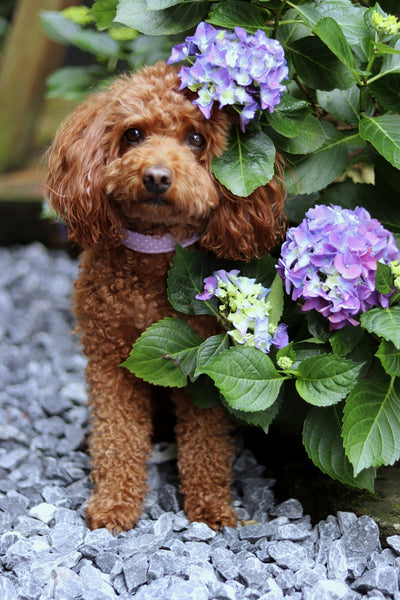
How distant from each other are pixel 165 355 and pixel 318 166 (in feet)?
2.17

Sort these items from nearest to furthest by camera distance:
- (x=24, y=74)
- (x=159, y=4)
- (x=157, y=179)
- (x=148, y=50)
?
(x=157, y=179), (x=159, y=4), (x=148, y=50), (x=24, y=74)

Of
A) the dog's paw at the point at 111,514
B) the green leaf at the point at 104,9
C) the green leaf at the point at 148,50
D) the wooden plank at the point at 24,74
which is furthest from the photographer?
the wooden plank at the point at 24,74

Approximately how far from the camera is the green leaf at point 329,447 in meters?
1.74

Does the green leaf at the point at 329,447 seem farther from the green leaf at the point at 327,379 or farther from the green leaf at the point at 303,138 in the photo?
the green leaf at the point at 303,138

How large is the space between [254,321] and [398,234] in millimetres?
508

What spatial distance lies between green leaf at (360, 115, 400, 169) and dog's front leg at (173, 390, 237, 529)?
2.69 ft

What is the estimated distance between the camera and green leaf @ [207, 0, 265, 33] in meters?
1.72

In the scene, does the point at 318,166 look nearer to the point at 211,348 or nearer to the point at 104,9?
the point at 211,348

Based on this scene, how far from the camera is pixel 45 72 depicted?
15.0 ft

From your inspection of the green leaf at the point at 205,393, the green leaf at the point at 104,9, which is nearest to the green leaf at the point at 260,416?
the green leaf at the point at 205,393

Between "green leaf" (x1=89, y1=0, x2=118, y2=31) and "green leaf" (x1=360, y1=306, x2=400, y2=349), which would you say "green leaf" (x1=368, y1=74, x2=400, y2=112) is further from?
"green leaf" (x1=89, y1=0, x2=118, y2=31)

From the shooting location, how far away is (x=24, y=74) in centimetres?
455

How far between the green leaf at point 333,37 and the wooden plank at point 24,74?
10.6ft

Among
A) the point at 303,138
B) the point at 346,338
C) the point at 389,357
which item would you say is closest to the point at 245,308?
the point at 346,338
